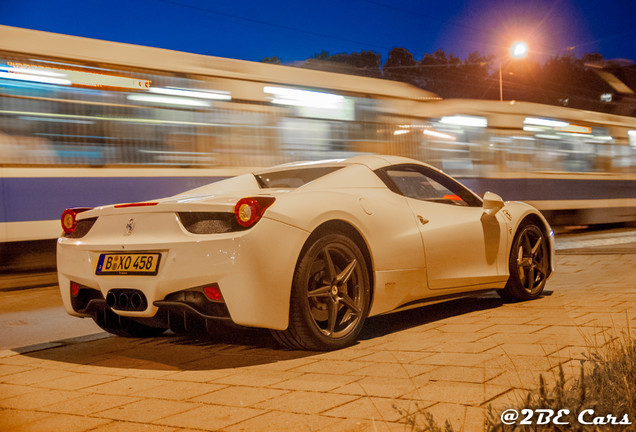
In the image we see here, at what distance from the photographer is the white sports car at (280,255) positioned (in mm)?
4375

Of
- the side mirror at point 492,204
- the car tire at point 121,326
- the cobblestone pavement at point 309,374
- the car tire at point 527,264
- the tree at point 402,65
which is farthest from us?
the tree at point 402,65

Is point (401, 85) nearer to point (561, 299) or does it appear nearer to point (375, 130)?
point (375, 130)

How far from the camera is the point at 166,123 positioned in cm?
1126

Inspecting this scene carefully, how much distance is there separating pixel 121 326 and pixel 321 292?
154cm

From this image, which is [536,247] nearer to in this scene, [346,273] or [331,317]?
[346,273]

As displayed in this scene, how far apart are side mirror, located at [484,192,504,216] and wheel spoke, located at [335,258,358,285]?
169 centimetres

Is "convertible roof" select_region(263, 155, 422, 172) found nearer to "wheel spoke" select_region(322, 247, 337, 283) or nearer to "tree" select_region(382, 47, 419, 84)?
"wheel spoke" select_region(322, 247, 337, 283)

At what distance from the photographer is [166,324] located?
15.5 feet

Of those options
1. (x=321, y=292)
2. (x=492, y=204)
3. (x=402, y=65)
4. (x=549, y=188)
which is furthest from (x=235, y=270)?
(x=402, y=65)

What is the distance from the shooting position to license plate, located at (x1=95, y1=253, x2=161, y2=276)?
4539 millimetres

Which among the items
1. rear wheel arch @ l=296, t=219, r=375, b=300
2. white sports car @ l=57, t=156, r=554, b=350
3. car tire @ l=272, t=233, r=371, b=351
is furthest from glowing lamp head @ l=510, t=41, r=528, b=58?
car tire @ l=272, t=233, r=371, b=351

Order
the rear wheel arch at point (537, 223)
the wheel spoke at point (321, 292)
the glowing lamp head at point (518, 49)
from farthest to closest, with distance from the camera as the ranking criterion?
the glowing lamp head at point (518, 49) → the rear wheel arch at point (537, 223) → the wheel spoke at point (321, 292)

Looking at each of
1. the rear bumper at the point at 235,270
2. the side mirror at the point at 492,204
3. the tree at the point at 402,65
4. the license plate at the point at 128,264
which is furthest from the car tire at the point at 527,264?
the tree at the point at 402,65

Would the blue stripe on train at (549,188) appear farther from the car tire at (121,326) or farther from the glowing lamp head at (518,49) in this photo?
the car tire at (121,326)
